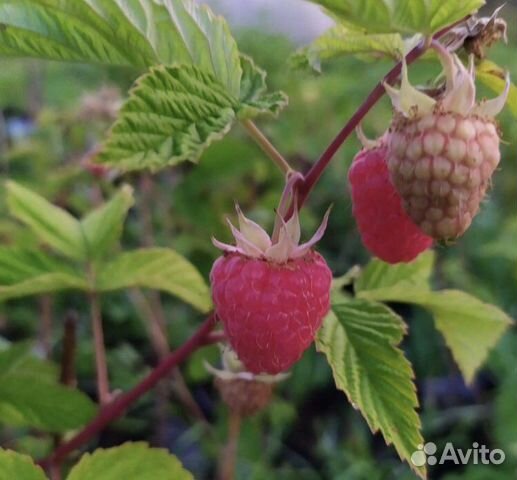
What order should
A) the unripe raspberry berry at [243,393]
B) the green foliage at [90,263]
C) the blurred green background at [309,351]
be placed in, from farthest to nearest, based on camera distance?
the blurred green background at [309,351], the unripe raspberry berry at [243,393], the green foliage at [90,263]

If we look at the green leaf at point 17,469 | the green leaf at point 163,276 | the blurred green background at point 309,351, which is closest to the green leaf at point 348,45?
the green leaf at point 163,276

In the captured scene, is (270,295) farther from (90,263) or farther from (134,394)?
(90,263)

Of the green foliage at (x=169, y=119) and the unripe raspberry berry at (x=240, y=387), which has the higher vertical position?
the green foliage at (x=169, y=119)

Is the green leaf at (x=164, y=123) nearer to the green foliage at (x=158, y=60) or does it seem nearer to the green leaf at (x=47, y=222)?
the green foliage at (x=158, y=60)

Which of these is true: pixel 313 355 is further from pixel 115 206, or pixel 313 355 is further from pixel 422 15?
pixel 422 15

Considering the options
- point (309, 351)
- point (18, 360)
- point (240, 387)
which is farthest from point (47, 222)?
point (309, 351)
